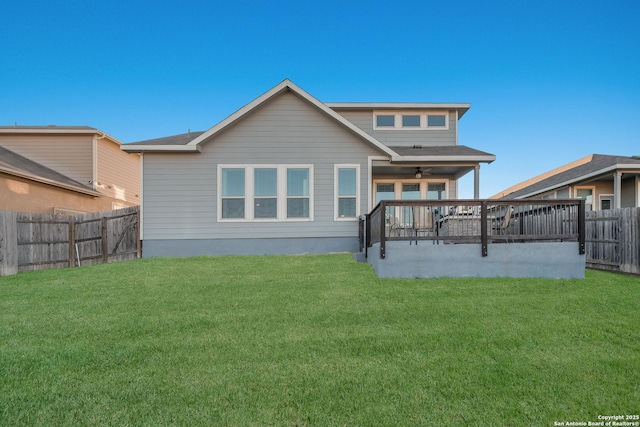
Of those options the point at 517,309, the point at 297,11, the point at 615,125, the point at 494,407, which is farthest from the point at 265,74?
the point at 615,125

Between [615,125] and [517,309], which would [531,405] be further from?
[615,125]

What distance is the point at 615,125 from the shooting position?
775 inches

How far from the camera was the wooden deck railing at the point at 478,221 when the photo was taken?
6.35m

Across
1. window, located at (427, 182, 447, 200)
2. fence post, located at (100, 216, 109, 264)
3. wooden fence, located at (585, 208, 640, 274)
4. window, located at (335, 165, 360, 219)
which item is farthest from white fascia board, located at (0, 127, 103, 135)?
wooden fence, located at (585, 208, 640, 274)

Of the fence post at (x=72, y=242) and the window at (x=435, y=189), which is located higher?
the window at (x=435, y=189)

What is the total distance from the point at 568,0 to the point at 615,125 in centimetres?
1152

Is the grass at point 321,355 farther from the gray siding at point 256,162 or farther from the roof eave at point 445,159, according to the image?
the roof eave at point 445,159

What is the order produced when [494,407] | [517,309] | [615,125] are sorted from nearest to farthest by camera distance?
[494,407]
[517,309]
[615,125]

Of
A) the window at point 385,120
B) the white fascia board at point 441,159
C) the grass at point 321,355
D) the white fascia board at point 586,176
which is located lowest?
the grass at point 321,355

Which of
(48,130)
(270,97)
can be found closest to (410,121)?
(270,97)

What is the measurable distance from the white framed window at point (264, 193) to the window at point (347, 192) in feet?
3.13

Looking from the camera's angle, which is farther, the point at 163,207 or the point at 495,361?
the point at 163,207

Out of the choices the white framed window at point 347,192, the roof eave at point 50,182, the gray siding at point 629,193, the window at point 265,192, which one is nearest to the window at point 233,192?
the window at point 265,192

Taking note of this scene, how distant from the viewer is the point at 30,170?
12578 mm
